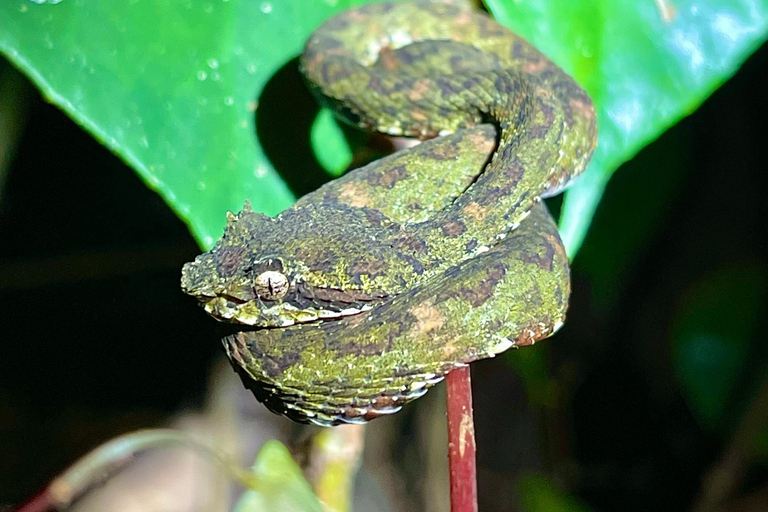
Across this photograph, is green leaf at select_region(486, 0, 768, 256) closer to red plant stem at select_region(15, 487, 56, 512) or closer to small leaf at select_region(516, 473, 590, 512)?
red plant stem at select_region(15, 487, 56, 512)

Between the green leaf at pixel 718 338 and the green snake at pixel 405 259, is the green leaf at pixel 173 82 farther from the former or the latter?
the green leaf at pixel 718 338

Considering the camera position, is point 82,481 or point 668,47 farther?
point 82,481

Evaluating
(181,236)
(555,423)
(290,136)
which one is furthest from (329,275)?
(555,423)

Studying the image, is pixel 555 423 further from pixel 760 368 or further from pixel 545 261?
pixel 545 261

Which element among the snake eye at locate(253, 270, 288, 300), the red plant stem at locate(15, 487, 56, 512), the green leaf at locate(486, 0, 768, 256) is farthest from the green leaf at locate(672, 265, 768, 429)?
the red plant stem at locate(15, 487, 56, 512)

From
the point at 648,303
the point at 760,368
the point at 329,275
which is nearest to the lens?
the point at 329,275

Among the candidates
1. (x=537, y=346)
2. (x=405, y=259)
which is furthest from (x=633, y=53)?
(x=537, y=346)
